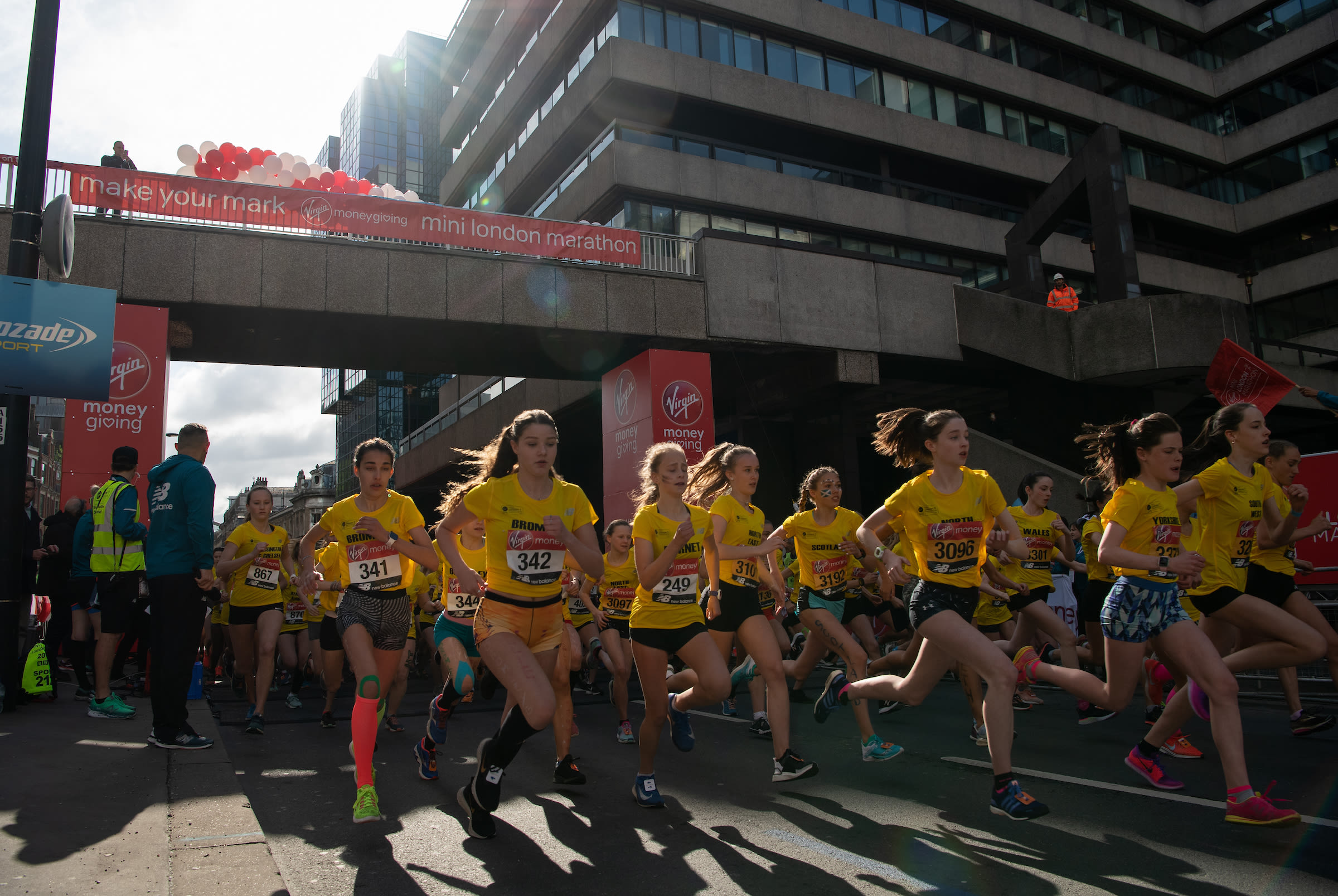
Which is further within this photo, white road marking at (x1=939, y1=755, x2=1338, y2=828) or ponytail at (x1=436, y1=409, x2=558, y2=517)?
ponytail at (x1=436, y1=409, x2=558, y2=517)

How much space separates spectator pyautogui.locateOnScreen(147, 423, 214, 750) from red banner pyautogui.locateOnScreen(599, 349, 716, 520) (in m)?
13.5

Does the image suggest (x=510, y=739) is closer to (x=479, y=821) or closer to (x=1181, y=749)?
(x=479, y=821)

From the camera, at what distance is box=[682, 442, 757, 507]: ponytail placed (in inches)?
268

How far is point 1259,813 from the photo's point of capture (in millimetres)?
4301

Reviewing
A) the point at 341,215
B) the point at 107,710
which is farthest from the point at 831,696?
the point at 341,215

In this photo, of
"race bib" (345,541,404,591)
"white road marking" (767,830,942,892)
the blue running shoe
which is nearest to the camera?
"white road marking" (767,830,942,892)

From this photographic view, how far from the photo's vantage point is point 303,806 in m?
5.26

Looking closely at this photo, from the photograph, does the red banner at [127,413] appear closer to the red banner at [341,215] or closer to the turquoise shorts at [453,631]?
the red banner at [341,215]

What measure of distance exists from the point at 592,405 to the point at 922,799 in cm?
2175

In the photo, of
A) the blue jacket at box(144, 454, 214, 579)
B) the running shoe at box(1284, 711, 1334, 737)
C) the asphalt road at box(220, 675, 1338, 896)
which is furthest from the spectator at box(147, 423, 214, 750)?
the running shoe at box(1284, 711, 1334, 737)

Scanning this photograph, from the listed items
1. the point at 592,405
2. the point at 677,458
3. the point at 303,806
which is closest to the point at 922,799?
the point at 677,458

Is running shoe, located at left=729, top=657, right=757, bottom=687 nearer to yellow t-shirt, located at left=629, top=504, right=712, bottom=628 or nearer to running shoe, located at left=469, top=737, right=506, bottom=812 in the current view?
yellow t-shirt, located at left=629, top=504, right=712, bottom=628

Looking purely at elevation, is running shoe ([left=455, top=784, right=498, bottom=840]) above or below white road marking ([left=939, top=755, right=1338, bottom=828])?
above

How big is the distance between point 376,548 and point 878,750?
11.5ft
